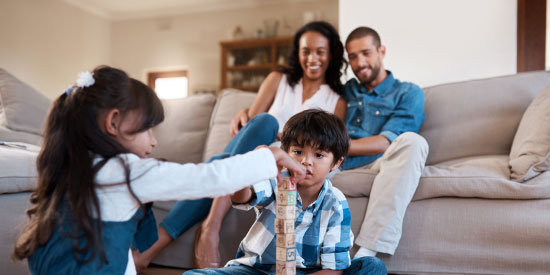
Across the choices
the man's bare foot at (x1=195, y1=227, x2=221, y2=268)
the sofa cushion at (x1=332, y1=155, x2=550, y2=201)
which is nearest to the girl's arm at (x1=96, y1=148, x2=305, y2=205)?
the man's bare foot at (x1=195, y1=227, x2=221, y2=268)

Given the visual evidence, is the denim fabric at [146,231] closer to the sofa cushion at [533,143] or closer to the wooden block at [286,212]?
the wooden block at [286,212]

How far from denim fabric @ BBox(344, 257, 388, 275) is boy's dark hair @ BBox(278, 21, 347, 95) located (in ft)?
3.78

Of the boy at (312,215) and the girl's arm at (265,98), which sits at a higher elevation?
the girl's arm at (265,98)

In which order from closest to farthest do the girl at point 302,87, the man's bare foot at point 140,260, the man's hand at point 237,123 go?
1. the man's bare foot at point 140,260
2. the girl at point 302,87
3. the man's hand at point 237,123

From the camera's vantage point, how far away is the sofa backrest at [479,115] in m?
2.03

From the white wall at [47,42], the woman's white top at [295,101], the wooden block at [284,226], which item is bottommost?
the wooden block at [284,226]

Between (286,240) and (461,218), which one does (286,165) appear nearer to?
(286,240)

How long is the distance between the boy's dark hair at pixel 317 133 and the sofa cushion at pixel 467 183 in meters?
0.51

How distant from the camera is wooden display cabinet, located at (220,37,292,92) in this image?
233 inches

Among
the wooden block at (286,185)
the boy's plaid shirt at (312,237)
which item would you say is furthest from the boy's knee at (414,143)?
the wooden block at (286,185)

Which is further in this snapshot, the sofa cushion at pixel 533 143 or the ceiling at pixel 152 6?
the ceiling at pixel 152 6

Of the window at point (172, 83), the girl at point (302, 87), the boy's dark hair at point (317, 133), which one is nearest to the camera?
the boy's dark hair at point (317, 133)

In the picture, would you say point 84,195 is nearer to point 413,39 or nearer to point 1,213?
point 1,213

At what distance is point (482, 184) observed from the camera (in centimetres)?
156
